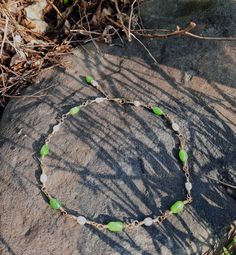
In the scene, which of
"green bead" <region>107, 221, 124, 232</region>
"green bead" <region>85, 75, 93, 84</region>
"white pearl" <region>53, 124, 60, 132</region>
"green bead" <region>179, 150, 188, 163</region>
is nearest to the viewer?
"green bead" <region>107, 221, 124, 232</region>

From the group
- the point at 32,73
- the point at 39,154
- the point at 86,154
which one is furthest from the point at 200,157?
the point at 32,73

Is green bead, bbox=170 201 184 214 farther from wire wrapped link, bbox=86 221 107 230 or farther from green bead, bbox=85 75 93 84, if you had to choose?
green bead, bbox=85 75 93 84

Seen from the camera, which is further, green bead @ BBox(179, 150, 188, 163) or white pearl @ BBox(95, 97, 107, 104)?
white pearl @ BBox(95, 97, 107, 104)

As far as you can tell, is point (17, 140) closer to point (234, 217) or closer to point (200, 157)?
point (200, 157)

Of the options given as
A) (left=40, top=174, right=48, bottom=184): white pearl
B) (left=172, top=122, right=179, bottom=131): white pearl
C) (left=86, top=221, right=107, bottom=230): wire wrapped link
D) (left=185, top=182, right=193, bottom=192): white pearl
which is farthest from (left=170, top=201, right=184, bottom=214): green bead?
(left=40, top=174, right=48, bottom=184): white pearl

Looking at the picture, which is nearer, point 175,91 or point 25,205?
point 25,205

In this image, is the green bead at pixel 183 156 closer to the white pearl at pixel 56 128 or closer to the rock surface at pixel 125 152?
the rock surface at pixel 125 152
